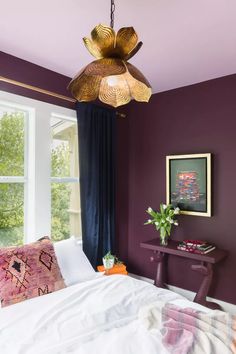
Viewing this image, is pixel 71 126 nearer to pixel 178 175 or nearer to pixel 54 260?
pixel 178 175

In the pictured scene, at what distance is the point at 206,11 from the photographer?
1.71 meters

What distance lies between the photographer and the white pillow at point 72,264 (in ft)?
6.94

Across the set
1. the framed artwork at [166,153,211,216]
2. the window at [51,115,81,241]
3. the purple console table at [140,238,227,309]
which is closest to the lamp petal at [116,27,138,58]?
the window at [51,115,81,241]

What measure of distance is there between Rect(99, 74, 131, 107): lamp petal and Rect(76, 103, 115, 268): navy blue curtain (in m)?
1.26

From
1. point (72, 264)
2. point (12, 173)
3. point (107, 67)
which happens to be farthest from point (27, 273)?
point (107, 67)

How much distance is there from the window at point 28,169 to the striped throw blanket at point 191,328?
1558mm

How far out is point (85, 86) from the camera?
1.37 metres

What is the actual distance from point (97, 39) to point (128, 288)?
1.61 metres

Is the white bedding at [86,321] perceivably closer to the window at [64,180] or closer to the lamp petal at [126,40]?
the window at [64,180]

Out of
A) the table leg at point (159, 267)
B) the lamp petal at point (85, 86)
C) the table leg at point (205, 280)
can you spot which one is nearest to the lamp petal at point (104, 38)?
the lamp petal at point (85, 86)

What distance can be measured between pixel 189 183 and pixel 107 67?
2.13m

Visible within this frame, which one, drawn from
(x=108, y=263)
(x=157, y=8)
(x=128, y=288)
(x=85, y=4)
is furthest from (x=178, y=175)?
(x=85, y=4)

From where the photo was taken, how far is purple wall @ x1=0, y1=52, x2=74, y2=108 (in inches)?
91.2

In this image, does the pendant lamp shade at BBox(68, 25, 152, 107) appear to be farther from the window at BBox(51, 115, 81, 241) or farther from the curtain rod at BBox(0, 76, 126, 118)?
the window at BBox(51, 115, 81, 241)
